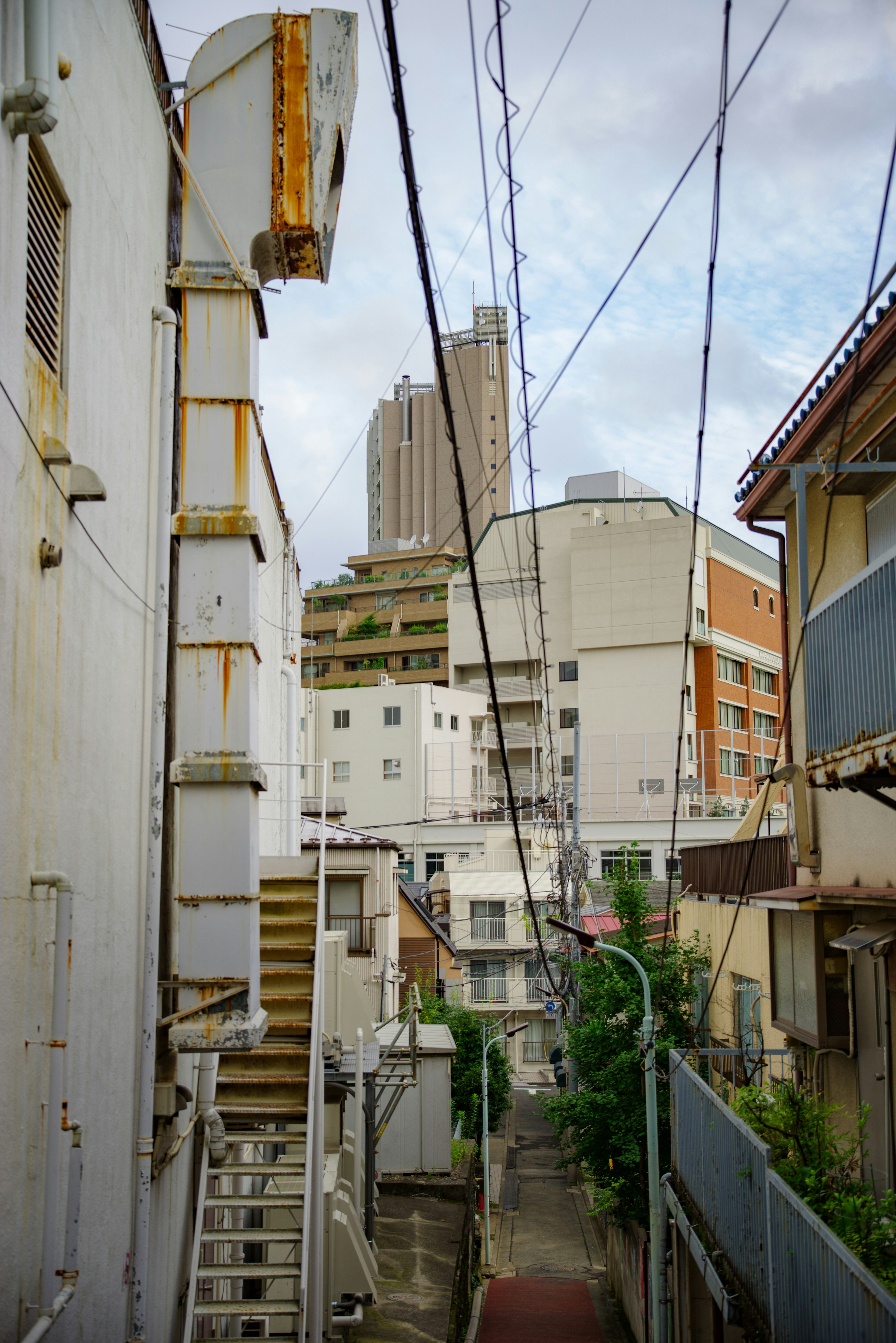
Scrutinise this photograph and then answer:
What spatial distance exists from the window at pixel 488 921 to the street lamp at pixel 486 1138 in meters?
9.74

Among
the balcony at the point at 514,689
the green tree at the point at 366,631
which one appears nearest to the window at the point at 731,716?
the balcony at the point at 514,689

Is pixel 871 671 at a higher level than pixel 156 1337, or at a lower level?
higher

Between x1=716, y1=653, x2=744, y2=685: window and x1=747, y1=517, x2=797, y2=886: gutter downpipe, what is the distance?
45614 millimetres

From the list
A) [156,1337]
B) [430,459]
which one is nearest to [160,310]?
[156,1337]

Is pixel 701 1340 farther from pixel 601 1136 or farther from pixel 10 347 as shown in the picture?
pixel 10 347

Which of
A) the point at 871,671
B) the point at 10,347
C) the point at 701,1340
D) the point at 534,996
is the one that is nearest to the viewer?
the point at 10,347

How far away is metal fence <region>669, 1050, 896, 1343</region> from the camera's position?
20.8 feet

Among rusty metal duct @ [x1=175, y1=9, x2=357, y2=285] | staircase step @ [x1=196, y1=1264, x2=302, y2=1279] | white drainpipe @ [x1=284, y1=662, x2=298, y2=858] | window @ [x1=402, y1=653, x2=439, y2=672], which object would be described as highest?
window @ [x1=402, y1=653, x2=439, y2=672]

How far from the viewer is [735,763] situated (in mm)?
59500

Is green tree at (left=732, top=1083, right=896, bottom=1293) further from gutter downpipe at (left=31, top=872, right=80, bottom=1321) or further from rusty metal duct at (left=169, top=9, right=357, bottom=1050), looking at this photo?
gutter downpipe at (left=31, top=872, right=80, bottom=1321)

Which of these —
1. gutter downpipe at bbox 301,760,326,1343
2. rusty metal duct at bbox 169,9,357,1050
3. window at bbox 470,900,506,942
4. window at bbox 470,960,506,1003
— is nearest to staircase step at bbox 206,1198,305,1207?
gutter downpipe at bbox 301,760,326,1343

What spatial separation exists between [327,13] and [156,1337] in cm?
920

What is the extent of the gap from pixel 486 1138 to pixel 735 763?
34876 mm

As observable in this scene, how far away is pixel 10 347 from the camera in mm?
4695
